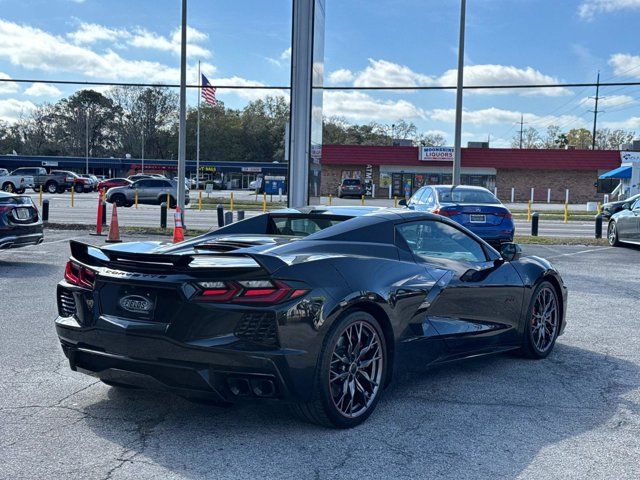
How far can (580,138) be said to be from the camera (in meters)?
118

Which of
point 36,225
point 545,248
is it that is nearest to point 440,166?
point 545,248

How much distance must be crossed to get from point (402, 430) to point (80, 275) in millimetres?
2301

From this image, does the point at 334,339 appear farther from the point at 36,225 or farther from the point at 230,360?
the point at 36,225

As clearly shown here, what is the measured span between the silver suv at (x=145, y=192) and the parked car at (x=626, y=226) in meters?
23.8

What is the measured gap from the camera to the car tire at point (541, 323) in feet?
20.6

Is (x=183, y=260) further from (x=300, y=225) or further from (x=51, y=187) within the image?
(x=51, y=187)

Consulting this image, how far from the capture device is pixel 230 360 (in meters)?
4.11

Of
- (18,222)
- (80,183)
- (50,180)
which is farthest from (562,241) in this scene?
(80,183)

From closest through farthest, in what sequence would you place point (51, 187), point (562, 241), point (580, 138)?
point (562, 241) < point (51, 187) < point (580, 138)

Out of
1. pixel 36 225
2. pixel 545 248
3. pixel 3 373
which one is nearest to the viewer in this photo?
pixel 3 373

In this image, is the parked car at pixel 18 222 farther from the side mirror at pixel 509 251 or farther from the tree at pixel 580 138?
the tree at pixel 580 138

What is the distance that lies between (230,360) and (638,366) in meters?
3.89

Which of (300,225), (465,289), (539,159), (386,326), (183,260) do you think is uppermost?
(539,159)

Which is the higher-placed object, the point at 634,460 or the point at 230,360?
the point at 230,360
